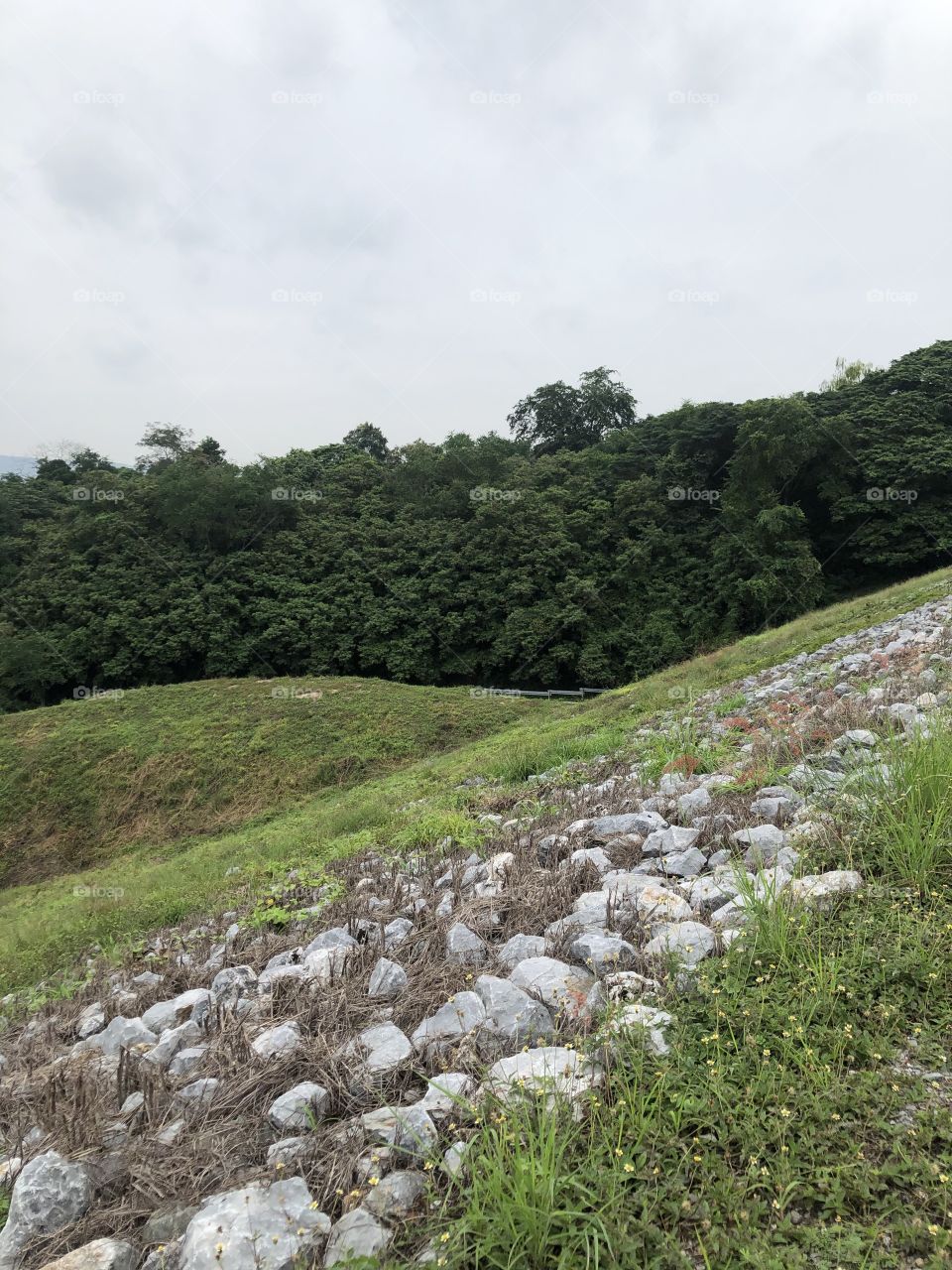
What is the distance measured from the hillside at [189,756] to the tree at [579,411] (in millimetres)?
31546

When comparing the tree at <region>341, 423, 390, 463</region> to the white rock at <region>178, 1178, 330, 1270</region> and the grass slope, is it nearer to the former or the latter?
the grass slope

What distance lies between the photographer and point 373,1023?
2289 mm

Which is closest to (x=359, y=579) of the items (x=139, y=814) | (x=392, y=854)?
(x=139, y=814)

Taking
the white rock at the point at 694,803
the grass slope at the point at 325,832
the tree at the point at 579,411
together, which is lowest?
the grass slope at the point at 325,832

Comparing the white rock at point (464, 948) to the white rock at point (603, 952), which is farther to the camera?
the white rock at point (464, 948)

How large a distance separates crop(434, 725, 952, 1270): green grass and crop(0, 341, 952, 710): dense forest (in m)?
28.9

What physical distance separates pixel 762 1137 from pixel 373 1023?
1291 millimetres

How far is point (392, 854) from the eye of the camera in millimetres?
5129

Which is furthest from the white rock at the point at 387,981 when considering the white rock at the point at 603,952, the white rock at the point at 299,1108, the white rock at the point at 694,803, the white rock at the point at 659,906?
the white rock at the point at 694,803

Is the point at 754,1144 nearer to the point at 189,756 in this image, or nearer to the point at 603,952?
the point at 603,952

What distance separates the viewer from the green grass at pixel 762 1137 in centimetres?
135

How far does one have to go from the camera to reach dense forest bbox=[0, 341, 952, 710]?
30812mm

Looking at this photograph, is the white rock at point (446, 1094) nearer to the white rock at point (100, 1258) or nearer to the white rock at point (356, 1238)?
the white rock at point (356, 1238)

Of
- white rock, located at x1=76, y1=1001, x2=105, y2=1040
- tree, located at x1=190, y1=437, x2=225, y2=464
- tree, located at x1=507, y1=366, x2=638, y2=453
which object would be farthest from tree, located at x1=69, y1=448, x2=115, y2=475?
white rock, located at x1=76, y1=1001, x2=105, y2=1040
